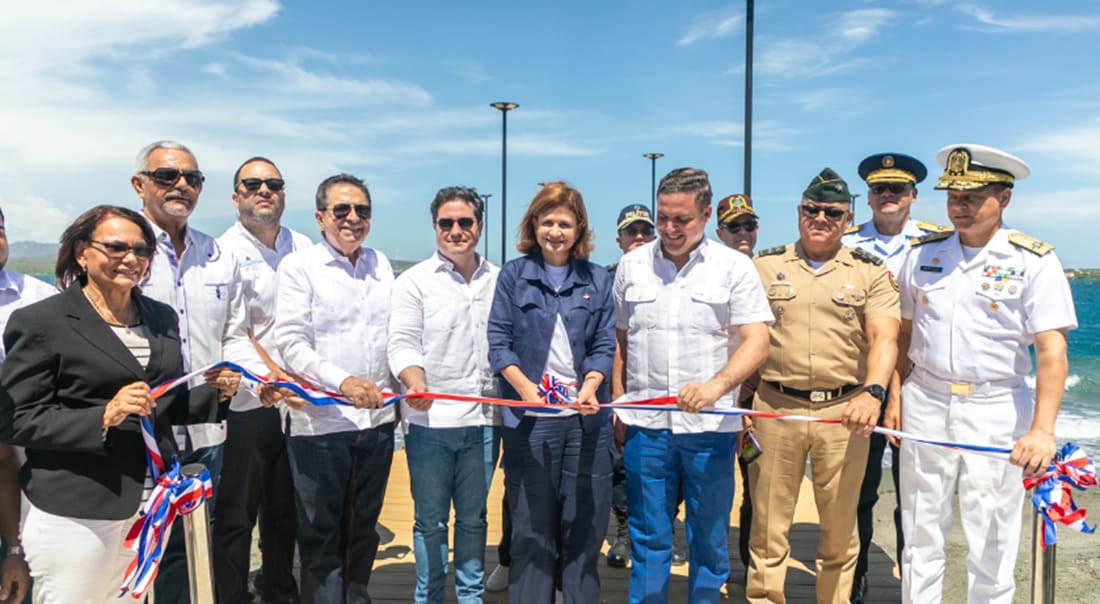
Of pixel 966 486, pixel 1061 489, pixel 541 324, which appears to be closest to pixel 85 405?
pixel 541 324

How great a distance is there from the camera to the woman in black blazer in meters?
2.51

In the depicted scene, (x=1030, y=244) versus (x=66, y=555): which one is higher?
(x=1030, y=244)

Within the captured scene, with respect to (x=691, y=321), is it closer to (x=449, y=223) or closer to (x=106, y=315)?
(x=449, y=223)

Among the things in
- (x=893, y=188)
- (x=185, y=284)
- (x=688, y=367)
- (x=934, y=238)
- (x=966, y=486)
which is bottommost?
(x=966, y=486)

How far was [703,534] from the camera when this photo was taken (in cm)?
347

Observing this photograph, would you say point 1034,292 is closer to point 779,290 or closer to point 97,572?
point 779,290

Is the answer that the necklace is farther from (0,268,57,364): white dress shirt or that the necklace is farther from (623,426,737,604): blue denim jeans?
(623,426,737,604): blue denim jeans

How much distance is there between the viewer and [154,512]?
2621mm

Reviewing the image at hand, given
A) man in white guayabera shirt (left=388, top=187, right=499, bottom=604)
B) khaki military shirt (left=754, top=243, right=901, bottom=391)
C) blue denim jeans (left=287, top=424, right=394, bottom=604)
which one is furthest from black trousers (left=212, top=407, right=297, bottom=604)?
khaki military shirt (left=754, top=243, right=901, bottom=391)

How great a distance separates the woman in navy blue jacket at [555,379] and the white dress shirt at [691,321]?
0.18m

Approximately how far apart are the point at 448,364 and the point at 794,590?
101 inches

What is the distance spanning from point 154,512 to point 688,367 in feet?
7.24

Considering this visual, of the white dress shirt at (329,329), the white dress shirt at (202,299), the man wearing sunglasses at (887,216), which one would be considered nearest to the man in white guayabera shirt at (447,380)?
the white dress shirt at (329,329)

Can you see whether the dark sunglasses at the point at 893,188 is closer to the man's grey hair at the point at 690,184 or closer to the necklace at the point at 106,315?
the man's grey hair at the point at 690,184
